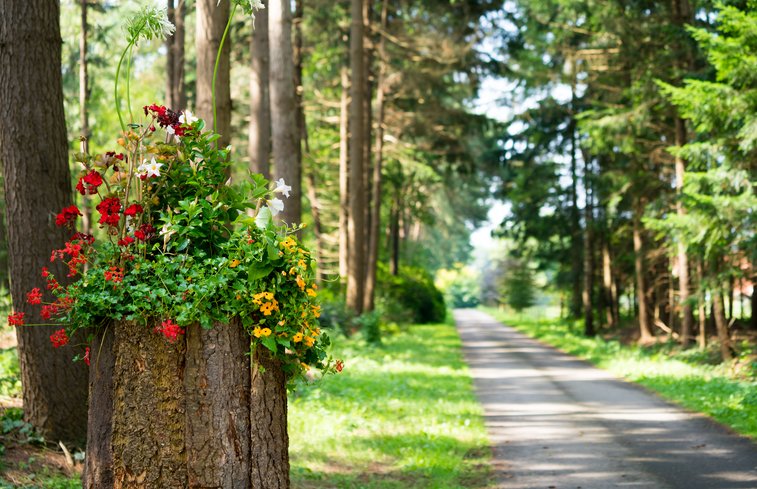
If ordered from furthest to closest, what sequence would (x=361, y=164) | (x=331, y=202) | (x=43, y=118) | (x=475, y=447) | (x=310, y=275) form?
(x=331, y=202) < (x=361, y=164) < (x=475, y=447) < (x=43, y=118) < (x=310, y=275)

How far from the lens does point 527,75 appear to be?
2898 centimetres

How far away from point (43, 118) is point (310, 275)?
11.3ft

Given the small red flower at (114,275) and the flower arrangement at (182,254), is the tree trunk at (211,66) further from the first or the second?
the small red flower at (114,275)

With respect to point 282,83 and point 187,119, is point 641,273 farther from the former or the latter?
point 187,119

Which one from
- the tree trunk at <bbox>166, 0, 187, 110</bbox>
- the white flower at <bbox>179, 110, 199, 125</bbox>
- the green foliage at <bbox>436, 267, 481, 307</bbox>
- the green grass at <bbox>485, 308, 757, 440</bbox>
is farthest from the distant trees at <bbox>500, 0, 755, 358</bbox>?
the green foliage at <bbox>436, 267, 481, 307</bbox>

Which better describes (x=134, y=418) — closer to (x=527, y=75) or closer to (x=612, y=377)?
(x=612, y=377)

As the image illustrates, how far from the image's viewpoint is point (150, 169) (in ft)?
14.8

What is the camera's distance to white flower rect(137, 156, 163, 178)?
4504 millimetres

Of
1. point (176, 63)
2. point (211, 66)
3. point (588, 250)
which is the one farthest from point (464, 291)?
point (211, 66)

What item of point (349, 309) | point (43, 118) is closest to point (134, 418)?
point (43, 118)

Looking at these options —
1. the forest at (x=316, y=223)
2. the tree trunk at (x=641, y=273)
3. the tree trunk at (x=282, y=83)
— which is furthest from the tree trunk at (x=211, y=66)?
the tree trunk at (x=641, y=273)

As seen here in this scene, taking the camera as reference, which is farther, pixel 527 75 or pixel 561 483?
pixel 527 75

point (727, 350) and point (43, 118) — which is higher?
point (43, 118)

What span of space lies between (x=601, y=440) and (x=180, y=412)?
6.84m
